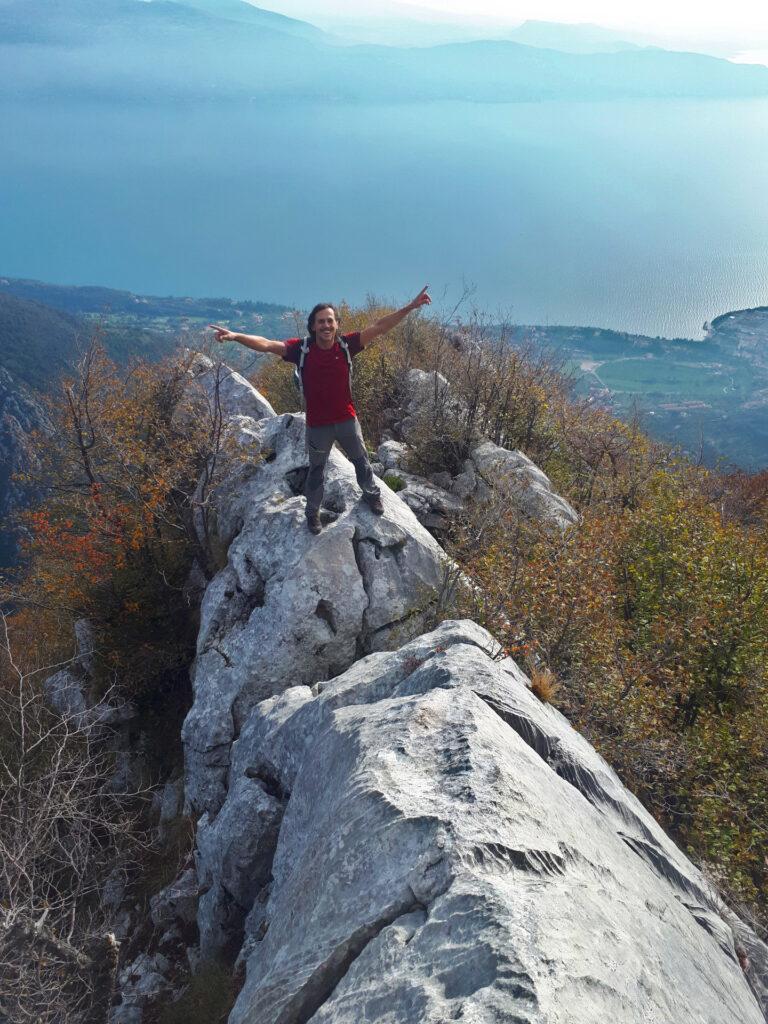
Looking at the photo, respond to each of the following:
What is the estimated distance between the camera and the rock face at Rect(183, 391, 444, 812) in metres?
11.8

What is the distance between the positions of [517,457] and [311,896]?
55.6 ft

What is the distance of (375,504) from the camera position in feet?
42.5

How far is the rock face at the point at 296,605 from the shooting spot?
38.7 feet

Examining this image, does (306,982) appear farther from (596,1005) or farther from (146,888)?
(146,888)

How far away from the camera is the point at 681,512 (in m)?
14.7

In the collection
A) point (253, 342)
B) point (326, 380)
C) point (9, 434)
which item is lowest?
point (9, 434)

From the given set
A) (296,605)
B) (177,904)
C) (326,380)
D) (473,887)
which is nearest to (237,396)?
(326,380)

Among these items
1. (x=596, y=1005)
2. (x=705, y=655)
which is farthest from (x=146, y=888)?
(x=705, y=655)

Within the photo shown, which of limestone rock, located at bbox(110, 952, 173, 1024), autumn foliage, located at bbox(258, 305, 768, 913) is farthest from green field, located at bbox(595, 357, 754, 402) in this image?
limestone rock, located at bbox(110, 952, 173, 1024)

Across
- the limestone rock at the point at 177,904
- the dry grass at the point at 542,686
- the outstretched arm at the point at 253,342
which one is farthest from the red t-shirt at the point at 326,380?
the limestone rock at the point at 177,904

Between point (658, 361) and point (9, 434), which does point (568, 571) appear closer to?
point (9, 434)

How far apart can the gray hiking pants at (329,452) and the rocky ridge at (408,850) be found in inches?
42.8

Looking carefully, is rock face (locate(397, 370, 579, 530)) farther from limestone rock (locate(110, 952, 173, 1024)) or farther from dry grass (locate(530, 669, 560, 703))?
limestone rock (locate(110, 952, 173, 1024))

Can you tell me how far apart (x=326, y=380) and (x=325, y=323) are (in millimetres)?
1183
